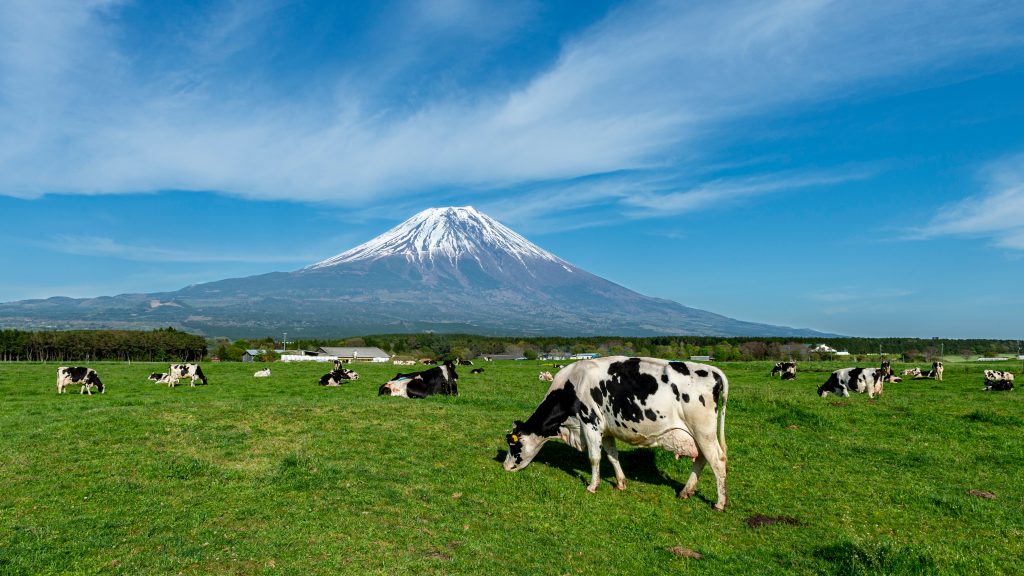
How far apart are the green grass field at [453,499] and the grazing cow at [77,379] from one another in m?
12.8

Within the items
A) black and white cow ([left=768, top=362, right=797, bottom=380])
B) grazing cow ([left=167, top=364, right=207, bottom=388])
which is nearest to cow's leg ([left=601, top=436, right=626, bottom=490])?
grazing cow ([left=167, top=364, right=207, bottom=388])

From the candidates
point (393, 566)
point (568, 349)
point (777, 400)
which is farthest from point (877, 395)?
point (568, 349)

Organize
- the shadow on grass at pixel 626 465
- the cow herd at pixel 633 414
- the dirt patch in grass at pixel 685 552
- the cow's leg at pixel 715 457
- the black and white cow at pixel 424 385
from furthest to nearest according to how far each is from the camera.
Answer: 1. the black and white cow at pixel 424 385
2. the shadow on grass at pixel 626 465
3. the cow herd at pixel 633 414
4. the cow's leg at pixel 715 457
5. the dirt patch in grass at pixel 685 552

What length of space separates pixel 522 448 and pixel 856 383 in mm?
21759

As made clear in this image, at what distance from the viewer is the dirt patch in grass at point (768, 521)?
896cm

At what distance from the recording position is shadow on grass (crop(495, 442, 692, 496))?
36.9 ft

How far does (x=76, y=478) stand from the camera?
948cm

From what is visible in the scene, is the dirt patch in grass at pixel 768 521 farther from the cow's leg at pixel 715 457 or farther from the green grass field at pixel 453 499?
the cow's leg at pixel 715 457

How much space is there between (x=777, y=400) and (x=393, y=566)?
16807 mm

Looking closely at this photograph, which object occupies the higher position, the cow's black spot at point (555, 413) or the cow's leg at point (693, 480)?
the cow's black spot at point (555, 413)

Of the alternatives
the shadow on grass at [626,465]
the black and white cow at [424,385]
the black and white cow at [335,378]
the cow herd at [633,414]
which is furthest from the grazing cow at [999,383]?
the black and white cow at [335,378]

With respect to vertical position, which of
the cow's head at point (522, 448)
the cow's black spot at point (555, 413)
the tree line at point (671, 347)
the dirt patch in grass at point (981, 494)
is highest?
the cow's black spot at point (555, 413)

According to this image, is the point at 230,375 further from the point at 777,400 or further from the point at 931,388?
the point at 931,388

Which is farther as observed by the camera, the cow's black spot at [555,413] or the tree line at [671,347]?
the tree line at [671,347]
